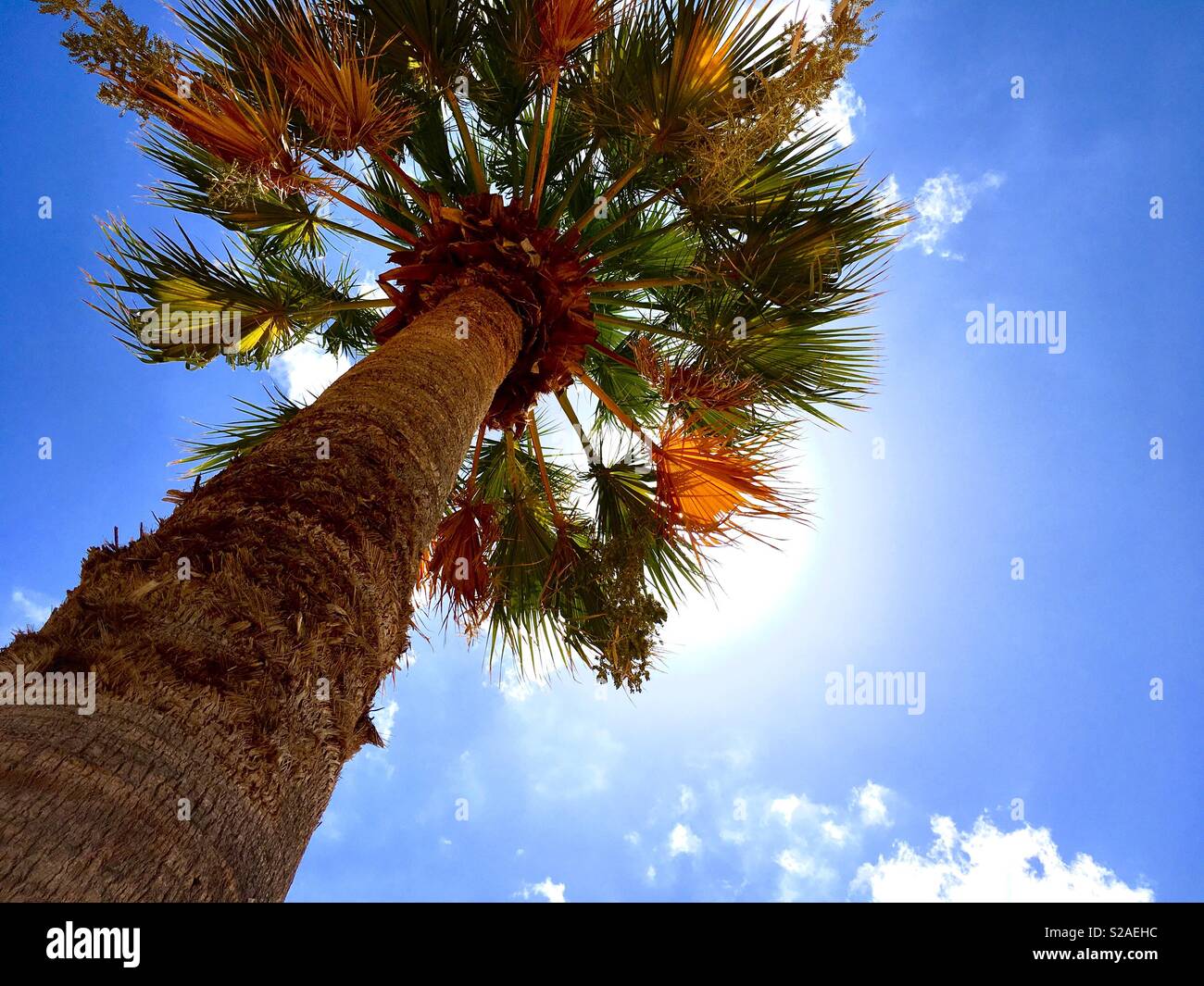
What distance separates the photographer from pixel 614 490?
5.59 m

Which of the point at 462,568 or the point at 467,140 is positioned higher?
the point at 467,140

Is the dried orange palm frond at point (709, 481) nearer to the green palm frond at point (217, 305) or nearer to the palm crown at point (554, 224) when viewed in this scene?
the palm crown at point (554, 224)

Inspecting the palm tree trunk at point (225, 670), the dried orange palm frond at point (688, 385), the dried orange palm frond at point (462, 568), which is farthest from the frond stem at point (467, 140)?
the palm tree trunk at point (225, 670)

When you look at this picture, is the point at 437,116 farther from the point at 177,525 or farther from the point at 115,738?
the point at 115,738

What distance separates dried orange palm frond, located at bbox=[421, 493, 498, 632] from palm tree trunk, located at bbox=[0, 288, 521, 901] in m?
2.90

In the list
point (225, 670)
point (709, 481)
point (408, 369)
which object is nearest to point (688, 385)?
point (709, 481)

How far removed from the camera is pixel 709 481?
4.21 m

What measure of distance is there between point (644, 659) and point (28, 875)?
12.0 ft

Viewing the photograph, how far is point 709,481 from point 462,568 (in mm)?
1986

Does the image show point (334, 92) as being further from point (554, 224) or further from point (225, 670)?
point (225, 670)

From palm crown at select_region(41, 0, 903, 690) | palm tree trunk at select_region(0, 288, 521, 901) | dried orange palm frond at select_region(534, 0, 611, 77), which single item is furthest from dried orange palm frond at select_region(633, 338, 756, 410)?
palm tree trunk at select_region(0, 288, 521, 901)

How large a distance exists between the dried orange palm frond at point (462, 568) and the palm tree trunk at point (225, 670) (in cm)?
290
